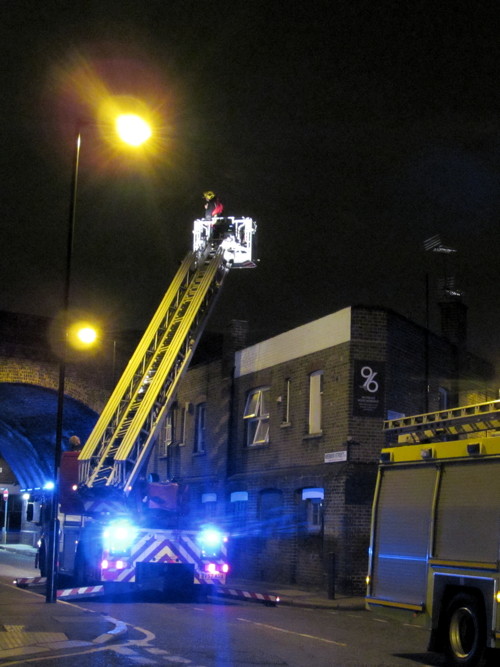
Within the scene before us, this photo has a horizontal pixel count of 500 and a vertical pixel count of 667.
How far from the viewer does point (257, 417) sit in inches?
1063

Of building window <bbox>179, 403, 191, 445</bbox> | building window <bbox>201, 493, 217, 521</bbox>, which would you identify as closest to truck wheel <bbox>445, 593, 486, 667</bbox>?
building window <bbox>201, 493, 217, 521</bbox>

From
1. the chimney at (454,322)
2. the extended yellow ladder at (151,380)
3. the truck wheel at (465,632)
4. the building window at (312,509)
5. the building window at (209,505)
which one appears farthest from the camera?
the building window at (209,505)

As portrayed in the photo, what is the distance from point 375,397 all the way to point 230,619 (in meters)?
8.86

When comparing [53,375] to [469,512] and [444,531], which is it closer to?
[444,531]

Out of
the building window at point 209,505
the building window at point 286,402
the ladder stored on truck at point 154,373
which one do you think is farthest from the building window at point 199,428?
the ladder stored on truck at point 154,373

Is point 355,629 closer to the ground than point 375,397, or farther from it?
closer to the ground

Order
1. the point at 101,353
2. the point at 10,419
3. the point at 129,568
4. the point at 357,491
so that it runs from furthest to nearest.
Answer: the point at 10,419
the point at 101,353
the point at 357,491
the point at 129,568

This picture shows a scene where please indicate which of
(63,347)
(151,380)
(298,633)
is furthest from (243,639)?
(151,380)

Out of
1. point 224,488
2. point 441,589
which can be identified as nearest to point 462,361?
point 224,488

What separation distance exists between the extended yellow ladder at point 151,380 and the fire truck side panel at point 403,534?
7.89 meters

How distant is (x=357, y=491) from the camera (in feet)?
72.5

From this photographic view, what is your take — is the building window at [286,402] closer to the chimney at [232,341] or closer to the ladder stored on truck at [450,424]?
the chimney at [232,341]

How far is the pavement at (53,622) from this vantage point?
436 inches

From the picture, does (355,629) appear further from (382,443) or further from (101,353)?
(101,353)
